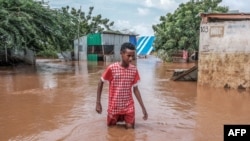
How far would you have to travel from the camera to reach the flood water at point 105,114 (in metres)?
5.67

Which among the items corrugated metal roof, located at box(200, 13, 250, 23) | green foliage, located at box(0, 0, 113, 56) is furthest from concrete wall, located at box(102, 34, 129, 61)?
corrugated metal roof, located at box(200, 13, 250, 23)

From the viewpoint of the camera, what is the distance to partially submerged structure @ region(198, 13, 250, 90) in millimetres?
11031

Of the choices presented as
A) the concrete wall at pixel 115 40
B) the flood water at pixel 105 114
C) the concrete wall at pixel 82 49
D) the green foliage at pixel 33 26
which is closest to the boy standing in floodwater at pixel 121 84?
the flood water at pixel 105 114

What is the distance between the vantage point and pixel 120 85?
5.40m

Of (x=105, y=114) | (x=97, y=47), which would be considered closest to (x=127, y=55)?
(x=105, y=114)

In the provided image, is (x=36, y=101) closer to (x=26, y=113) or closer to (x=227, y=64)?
(x=26, y=113)

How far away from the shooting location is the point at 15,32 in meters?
18.3

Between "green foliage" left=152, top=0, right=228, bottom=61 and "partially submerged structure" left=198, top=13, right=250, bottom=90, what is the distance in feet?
54.0

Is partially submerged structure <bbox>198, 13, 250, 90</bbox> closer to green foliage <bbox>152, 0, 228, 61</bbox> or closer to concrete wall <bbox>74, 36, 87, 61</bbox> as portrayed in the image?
green foliage <bbox>152, 0, 228, 61</bbox>

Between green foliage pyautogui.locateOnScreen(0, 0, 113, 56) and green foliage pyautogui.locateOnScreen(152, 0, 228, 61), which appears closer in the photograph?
green foliage pyautogui.locateOnScreen(0, 0, 113, 56)

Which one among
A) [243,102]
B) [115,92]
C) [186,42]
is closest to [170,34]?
[186,42]

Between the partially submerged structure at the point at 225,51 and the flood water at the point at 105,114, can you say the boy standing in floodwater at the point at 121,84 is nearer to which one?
the flood water at the point at 105,114

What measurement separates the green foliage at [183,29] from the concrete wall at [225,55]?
54.2 feet

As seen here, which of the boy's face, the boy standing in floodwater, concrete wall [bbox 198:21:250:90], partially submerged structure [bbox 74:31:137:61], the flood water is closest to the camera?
the boy's face
